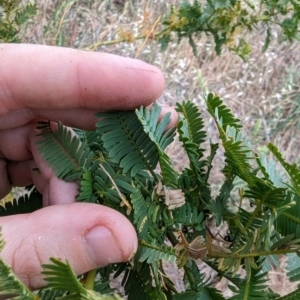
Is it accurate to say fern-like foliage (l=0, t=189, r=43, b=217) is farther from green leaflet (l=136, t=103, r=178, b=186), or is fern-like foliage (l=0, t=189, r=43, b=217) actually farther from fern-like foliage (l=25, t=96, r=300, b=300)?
green leaflet (l=136, t=103, r=178, b=186)

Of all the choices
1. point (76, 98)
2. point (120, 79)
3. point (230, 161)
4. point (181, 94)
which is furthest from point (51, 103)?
point (181, 94)

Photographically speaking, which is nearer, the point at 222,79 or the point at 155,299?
the point at 155,299

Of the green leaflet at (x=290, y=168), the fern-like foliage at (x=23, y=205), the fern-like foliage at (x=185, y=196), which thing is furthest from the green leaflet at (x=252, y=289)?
the fern-like foliage at (x=23, y=205)

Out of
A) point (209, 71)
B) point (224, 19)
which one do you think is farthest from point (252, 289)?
point (209, 71)

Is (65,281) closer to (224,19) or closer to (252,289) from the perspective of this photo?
(252,289)

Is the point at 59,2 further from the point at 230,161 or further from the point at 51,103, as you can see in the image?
the point at 230,161

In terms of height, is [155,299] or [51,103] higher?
[51,103]

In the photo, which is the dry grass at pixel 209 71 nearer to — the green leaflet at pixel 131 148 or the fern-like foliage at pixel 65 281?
the green leaflet at pixel 131 148
